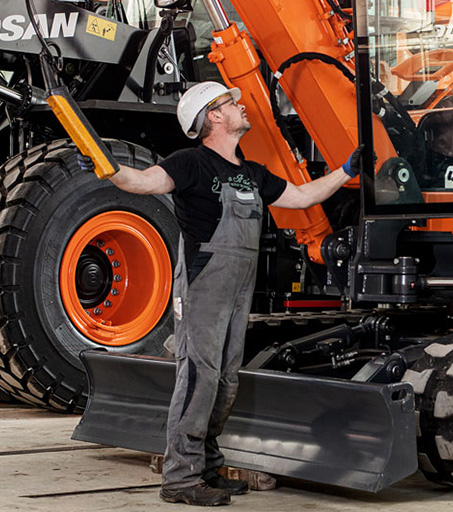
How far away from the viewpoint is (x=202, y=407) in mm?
4805

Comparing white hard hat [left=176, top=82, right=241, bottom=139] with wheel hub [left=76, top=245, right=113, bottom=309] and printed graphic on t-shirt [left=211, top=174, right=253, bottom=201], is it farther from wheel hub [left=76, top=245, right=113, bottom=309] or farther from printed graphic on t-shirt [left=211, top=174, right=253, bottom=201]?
wheel hub [left=76, top=245, right=113, bottom=309]

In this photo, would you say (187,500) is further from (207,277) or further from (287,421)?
(207,277)

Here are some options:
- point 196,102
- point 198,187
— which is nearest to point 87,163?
point 198,187

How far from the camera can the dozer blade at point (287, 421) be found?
467 centimetres

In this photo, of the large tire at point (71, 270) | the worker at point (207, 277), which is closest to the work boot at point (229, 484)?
the worker at point (207, 277)

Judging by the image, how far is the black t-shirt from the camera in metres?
4.89

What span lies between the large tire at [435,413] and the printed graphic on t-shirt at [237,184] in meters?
1.06

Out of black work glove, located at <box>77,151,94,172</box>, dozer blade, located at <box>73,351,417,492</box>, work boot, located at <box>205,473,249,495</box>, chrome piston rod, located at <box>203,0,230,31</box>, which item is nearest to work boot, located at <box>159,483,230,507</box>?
work boot, located at <box>205,473,249,495</box>

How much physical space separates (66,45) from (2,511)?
3.82 m

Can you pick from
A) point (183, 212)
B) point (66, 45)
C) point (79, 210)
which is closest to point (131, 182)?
point (183, 212)

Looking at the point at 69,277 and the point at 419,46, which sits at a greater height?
the point at 419,46

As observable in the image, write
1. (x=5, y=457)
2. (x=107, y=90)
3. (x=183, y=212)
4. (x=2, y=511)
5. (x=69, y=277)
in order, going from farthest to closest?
1. (x=107, y=90)
2. (x=69, y=277)
3. (x=5, y=457)
4. (x=183, y=212)
5. (x=2, y=511)

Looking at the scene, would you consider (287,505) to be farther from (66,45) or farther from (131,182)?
(66,45)

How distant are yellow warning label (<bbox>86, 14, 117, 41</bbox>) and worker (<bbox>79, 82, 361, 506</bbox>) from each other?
271 centimetres
